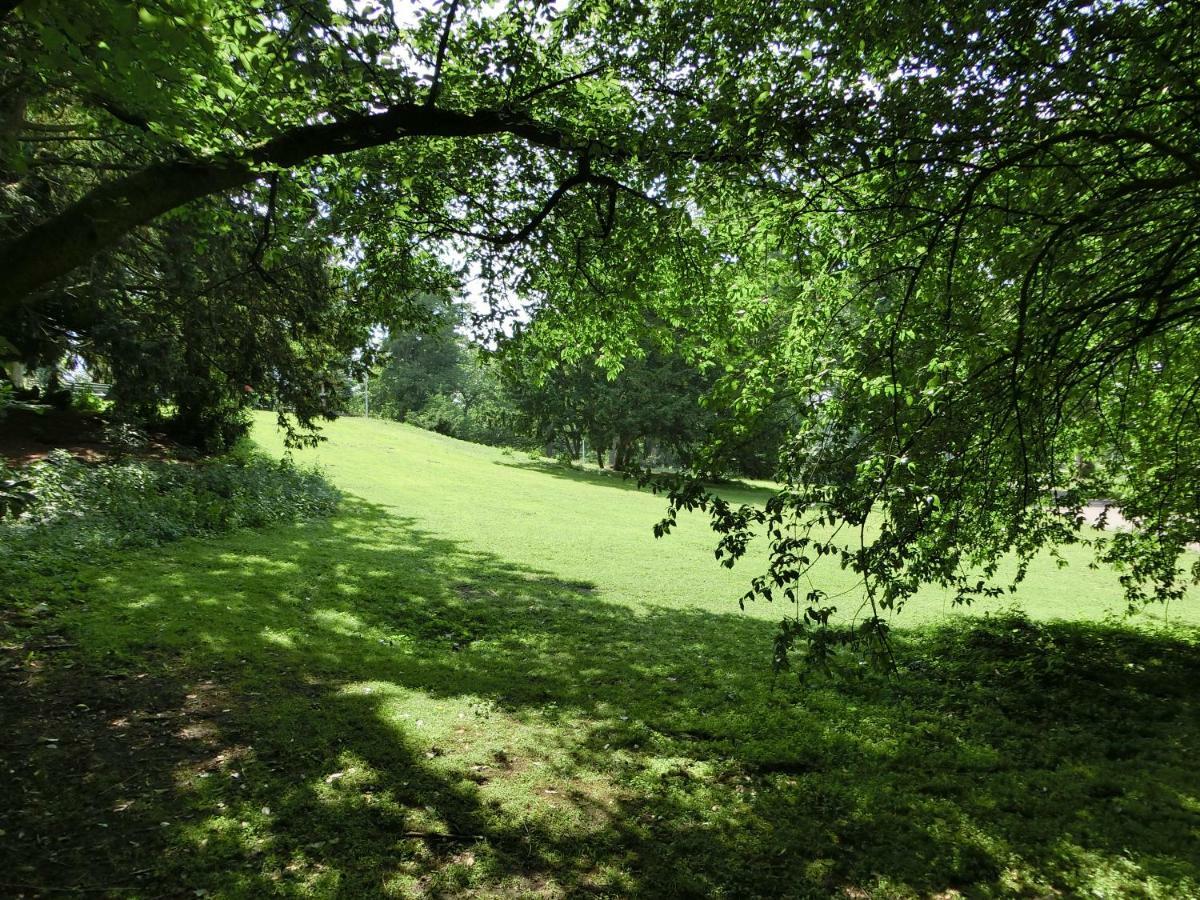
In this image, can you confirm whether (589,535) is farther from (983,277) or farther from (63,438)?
(983,277)

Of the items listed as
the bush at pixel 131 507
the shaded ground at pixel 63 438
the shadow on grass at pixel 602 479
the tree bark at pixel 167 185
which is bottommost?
the bush at pixel 131 507

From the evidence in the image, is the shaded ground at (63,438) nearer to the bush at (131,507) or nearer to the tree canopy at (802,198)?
the bush at (131,507)

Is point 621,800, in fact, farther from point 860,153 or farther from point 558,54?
point 558,54

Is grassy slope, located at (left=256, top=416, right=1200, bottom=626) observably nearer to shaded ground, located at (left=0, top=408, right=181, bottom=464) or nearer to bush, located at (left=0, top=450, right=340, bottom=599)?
bush, located at (left=0, top=450, right=340, bottom=599)

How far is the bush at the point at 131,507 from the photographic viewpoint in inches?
322

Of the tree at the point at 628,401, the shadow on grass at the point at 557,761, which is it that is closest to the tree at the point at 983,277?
the shadow on grass at the point at 557,761

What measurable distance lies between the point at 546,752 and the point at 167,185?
534 centimetres

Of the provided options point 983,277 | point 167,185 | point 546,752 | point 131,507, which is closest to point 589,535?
point 131,507

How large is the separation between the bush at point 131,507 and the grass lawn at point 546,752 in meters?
0.65

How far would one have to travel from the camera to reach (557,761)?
509cm

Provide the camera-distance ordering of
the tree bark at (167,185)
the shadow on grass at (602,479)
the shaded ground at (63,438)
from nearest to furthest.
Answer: the tree bark at (167,185) → the shaded ground at (63,438) → the shadow on grass at (602,479)

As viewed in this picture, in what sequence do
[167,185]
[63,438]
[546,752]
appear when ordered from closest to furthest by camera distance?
1. [167,185]
2. [546,752]
3. [63,438]

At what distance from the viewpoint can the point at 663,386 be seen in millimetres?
38562

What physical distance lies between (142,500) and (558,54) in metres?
10.1
